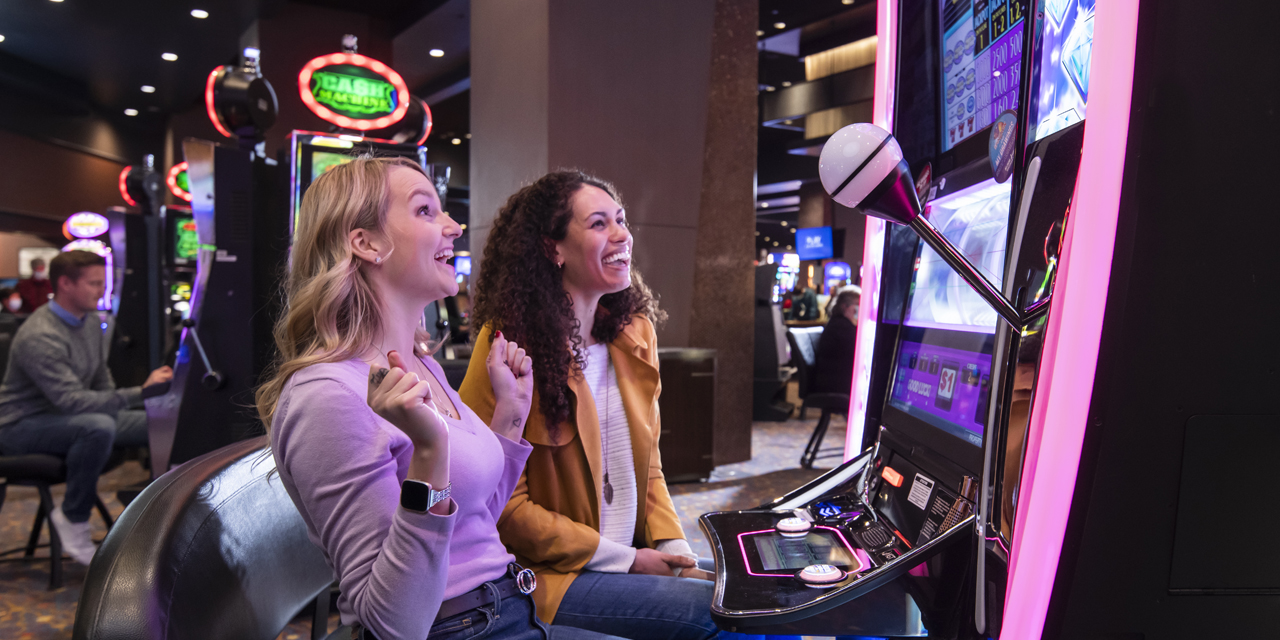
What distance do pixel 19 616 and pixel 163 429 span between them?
0.98 m

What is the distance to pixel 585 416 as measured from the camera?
1465mm

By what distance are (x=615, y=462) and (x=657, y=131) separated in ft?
11.5

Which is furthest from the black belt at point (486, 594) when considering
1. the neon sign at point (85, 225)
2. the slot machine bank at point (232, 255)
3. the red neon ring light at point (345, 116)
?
the neon sign at point (85, 225)

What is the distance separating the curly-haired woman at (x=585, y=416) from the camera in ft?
4.27

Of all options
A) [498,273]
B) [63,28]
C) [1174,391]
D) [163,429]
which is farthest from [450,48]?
[1174,391]

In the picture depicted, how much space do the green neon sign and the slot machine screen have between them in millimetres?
3325

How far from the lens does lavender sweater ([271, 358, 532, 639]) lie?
870 millimetres

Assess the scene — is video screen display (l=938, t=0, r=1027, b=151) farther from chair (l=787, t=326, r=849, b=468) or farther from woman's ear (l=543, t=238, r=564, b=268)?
chair (l=787, t=326, r=849, b=468)

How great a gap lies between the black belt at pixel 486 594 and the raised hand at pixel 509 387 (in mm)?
229

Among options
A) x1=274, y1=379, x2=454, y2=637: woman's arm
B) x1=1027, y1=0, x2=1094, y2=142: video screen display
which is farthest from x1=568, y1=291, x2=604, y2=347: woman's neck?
x1=1027, y1=0, x2=1094, y2=142: video screen display

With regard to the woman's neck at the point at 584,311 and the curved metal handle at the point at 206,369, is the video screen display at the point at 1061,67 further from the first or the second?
the curved metal handle at the point at 206,369

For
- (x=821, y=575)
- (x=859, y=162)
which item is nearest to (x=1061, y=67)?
(x=859, y=162)

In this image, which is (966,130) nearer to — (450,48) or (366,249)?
(366,249)

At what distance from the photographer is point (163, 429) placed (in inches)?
134
